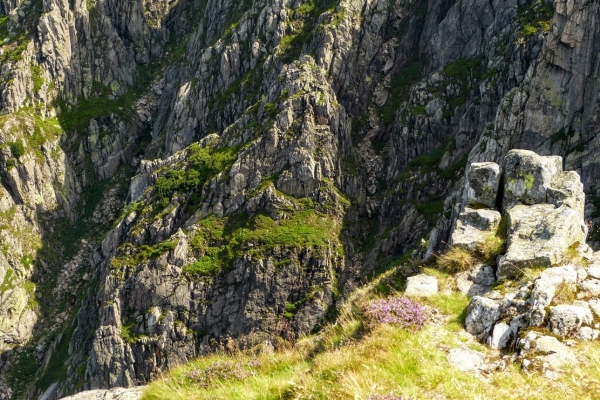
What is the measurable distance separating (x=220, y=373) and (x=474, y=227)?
1050cm

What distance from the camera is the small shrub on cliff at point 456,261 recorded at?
15500 mm

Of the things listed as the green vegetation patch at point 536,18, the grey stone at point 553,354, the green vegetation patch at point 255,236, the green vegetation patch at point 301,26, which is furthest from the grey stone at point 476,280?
the green vegetation patch at point 301,26

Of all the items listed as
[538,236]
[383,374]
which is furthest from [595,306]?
[383,374]

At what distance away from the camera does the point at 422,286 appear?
46.6ft

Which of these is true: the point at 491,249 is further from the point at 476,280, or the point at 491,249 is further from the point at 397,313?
the point at 397,313

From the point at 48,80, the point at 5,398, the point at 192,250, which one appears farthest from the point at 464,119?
the point at 48,80

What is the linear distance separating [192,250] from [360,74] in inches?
2035

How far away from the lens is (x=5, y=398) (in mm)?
74750

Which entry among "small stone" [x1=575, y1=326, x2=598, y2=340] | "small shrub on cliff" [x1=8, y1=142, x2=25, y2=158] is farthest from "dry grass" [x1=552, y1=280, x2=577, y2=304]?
"small shrub on cliff" [x1=8, y1=142, x2=25, y2=158]

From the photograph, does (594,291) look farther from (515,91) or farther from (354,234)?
(354,234)

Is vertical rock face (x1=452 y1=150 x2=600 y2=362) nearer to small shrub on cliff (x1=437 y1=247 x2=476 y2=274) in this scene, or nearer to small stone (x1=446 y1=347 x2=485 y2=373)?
small shrub on cliff (x1=437 y1=247 x2=476 y2=274)

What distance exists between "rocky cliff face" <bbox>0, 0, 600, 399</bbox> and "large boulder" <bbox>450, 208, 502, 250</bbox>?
993 inches

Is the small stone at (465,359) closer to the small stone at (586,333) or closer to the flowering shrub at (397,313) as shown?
the flowering shrub at (397,313)

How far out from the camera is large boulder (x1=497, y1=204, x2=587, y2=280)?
13938 millimetres
